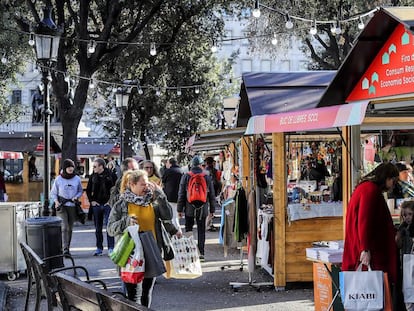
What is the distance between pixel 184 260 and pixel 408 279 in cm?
253

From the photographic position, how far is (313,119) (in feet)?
22.0

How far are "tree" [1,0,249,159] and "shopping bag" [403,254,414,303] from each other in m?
15.1

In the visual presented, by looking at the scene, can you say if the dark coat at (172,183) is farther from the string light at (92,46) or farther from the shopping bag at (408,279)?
the shopping bag at (408,279)

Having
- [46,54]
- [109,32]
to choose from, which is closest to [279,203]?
[46,54]

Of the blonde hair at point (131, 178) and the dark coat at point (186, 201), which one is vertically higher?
the blonde hair at point (131, 178)

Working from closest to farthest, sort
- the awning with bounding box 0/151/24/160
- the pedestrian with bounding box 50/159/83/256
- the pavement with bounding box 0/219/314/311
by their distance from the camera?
1. the pavement with bounding box 0/219/314/311
2. the pedestrian with bounding box 50/159/83/256
3. the awning with bounding box 0/151/24/160

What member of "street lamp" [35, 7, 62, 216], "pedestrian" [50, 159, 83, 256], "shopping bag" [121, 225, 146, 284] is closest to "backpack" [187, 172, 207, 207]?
"pedestrian" [50, 159, 83, 256]

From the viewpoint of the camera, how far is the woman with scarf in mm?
6820

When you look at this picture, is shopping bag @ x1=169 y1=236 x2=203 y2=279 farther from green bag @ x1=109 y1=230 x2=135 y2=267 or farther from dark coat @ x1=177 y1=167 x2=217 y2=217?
dark coat @ x1=177 y1=167 x2=217 y2=217

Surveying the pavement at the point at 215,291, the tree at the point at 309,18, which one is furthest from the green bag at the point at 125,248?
the tree at the point at 309,18

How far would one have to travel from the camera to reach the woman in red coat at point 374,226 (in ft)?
19.8

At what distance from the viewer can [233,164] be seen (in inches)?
703

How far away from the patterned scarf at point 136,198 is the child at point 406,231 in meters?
2.38

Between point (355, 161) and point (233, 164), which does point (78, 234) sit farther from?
point (355, 161)
